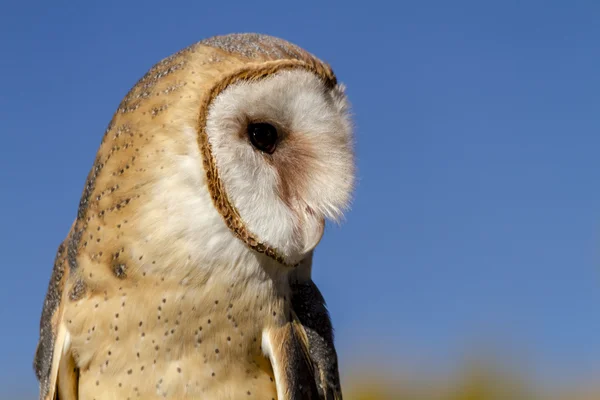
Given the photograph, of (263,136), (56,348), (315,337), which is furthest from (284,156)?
(56,348)

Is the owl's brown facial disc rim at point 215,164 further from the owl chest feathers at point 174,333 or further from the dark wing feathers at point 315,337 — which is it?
the dark wing feathers at point 315,337

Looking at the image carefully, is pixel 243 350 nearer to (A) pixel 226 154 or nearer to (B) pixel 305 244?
(B) pixel 305 244

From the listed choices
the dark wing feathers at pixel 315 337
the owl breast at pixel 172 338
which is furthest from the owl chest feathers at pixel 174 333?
the dark wing feathers at pixel 315 337

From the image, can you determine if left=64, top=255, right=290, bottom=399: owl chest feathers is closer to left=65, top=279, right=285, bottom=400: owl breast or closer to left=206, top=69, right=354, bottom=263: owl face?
left=65, top=279, right=285, bottom=400: owl breast

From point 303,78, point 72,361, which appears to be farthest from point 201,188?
point 72,361

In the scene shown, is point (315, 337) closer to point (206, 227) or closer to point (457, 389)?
point (206, 227)

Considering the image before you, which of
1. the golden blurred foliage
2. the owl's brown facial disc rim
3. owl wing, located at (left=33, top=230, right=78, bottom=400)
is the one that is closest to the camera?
the owl's brown facial disc rim

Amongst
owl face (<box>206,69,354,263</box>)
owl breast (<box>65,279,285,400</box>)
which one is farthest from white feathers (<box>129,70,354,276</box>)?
owl breast (<box>65,279,285,400</box>)
